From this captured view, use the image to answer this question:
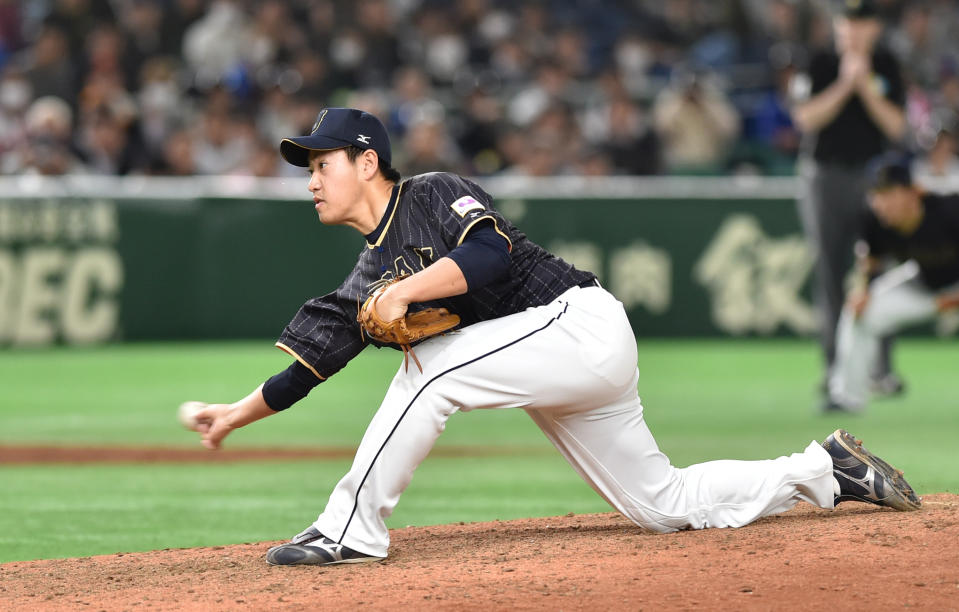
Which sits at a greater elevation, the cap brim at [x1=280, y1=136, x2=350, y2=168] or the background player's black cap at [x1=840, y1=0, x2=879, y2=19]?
the background player's black cap at [x1=840, y1=0, x2=879, y2=19]

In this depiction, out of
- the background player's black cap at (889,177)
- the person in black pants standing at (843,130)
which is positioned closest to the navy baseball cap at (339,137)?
the person in black pants standing at (843,130)

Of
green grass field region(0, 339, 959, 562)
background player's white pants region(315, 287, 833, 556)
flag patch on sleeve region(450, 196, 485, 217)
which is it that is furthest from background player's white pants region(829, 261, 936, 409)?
flag patch on sleeve region(450, 196, 485, 217)

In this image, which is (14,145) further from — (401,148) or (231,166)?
(401,148)

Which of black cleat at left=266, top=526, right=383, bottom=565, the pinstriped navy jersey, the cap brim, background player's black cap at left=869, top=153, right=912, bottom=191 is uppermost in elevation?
background player's black cap at left=869, top=153, right=912, bottom=191

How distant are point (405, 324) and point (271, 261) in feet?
33.3

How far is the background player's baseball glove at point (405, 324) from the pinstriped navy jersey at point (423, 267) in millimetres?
63

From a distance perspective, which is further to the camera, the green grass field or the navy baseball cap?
the green grass field

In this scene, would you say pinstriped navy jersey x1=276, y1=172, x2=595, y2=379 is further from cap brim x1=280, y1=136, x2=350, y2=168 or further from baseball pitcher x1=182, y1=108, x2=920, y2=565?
cap brim x1=280, y1=136, x2=350, y2=168

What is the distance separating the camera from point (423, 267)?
177 inches

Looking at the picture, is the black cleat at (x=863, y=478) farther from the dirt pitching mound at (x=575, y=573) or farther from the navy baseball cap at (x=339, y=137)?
the navy baseball cap at (x=339, y=137)

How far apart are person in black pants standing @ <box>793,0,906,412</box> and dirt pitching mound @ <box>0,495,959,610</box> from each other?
15.5 feet

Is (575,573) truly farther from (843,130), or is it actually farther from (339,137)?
(843,130)

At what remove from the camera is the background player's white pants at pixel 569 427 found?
4320mm

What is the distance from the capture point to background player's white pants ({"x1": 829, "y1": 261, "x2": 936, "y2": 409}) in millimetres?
9422
